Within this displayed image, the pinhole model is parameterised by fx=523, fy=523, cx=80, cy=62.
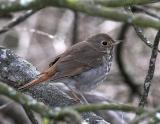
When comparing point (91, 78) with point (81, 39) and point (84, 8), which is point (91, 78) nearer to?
point (84, 8)

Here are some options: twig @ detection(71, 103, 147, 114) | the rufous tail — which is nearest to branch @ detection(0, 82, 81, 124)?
twig @ detection(71, 103, 147, 114)

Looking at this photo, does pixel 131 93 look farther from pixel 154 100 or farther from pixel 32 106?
pixel 32 106

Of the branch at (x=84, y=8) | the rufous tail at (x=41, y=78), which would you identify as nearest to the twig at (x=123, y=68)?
the rufous tail at (x=41, y=78)

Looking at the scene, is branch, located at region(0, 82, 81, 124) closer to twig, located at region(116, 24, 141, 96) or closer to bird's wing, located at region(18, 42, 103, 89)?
bird's wing, located at region(18, 42, 103, 89)

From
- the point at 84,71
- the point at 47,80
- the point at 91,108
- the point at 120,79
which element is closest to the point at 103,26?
the point at 120,79

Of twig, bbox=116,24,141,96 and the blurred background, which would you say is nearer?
twig, bbox=116,24,141,96

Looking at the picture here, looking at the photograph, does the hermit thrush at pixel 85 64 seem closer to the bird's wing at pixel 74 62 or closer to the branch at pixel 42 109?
the bird's wing at pixel 74 62
